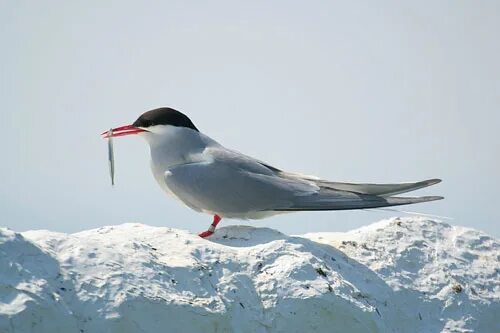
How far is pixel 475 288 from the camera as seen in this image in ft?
23.0

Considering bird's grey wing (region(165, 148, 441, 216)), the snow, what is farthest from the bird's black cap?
the snow

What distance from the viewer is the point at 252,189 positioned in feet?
24.9

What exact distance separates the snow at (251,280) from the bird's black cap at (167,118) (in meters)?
1.54

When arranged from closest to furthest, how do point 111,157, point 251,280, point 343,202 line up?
point 251,280
point 343,202
point 111,157

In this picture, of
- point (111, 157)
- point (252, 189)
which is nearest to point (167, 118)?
point (111, 157)

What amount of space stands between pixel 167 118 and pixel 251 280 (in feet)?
8.64

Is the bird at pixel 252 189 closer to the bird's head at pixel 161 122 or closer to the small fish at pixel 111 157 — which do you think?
the bird's head at pixel 161 122

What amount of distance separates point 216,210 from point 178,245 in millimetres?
1291

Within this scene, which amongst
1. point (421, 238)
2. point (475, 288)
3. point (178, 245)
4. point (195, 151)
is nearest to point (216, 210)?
point (195, 151)

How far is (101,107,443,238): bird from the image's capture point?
7.53 meters

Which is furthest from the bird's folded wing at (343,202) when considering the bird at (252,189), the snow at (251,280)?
the snow at (251,280)

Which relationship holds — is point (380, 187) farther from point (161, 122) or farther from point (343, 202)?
point (161, 122)

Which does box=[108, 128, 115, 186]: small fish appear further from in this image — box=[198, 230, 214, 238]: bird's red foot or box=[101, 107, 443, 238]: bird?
box=[198, 230, 214, 238]: bird's red foot

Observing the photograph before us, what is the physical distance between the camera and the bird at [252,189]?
24.7 feet
